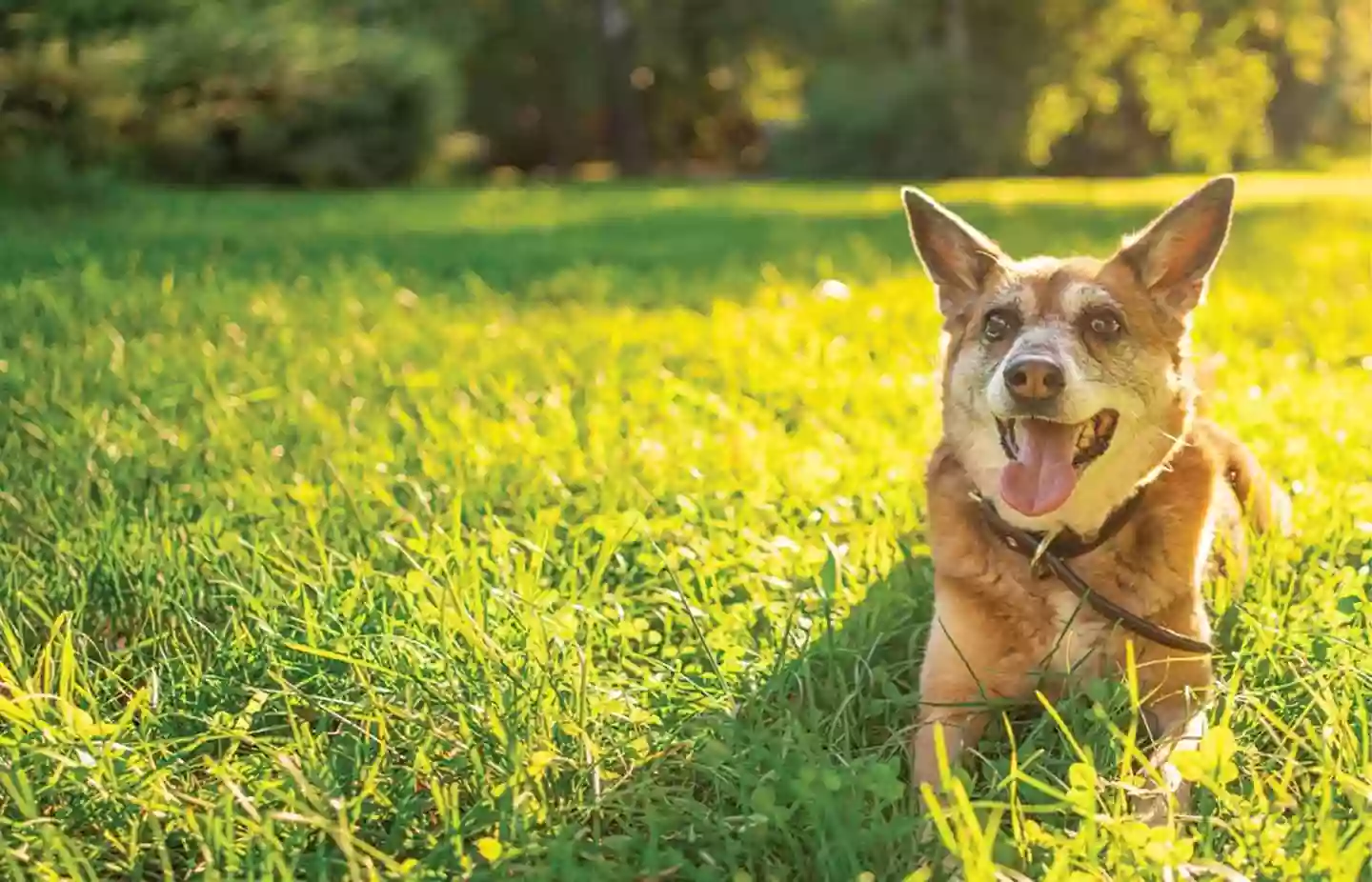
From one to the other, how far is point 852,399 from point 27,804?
391 centimetres

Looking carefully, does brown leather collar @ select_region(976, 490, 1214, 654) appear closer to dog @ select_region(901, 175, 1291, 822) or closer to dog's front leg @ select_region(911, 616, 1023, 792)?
dog @ select_region(901, 175, 1291, 822)

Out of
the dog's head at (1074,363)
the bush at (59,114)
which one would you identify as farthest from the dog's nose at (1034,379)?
the bush at (59,114)

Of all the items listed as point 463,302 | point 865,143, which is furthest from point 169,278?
point 865,143

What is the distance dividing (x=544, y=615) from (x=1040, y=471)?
3.80 feet

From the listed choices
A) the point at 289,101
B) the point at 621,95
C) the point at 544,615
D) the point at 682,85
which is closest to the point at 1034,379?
the point at 544,615

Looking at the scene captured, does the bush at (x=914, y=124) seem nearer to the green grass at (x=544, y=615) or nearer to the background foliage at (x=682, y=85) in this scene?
the background foliage at (x=682, y=85)

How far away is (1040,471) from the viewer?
2877mm

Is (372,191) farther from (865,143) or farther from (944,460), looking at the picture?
(944,460)

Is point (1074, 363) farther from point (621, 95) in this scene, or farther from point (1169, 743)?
point (621, 95)

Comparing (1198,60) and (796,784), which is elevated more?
(1198,60)

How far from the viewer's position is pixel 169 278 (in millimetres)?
7188

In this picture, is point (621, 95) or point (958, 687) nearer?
point (958, 687)

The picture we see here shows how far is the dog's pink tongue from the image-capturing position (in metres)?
2.82

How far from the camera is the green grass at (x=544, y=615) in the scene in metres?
2.17
